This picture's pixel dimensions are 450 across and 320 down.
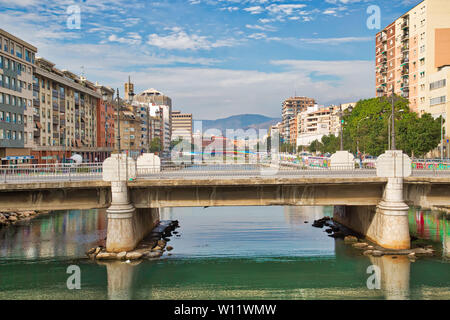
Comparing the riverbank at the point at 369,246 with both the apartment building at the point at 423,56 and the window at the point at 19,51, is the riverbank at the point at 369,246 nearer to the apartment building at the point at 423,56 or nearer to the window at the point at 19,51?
the apartment building at the point at 423,56

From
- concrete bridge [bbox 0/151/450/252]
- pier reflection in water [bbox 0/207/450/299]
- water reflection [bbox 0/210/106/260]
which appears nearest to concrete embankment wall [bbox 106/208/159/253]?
concrete bridge [bbox 0/151/450/252]

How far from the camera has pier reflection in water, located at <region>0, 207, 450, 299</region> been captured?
75.0ft

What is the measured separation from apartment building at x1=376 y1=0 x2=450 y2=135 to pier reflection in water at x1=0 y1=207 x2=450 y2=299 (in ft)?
156

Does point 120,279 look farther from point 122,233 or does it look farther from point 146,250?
point 146,250

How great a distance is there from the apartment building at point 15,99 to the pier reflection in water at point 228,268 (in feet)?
94.4

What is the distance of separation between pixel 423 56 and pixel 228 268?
77.3m

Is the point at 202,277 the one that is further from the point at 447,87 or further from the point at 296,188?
the point at 447,87

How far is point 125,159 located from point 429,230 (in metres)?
26.3

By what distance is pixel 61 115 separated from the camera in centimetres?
8900

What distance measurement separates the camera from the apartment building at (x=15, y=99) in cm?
6175

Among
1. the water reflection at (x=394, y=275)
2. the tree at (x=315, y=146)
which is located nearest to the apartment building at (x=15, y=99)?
the water reflection at (x=394, y=275)

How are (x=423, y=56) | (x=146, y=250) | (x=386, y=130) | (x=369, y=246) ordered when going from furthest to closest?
(x=423, y=56)
(x=386, y=130)
(x=369, y=246)
(x=146, y=250)

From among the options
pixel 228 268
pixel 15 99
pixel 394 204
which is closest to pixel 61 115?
pixel 15 99
